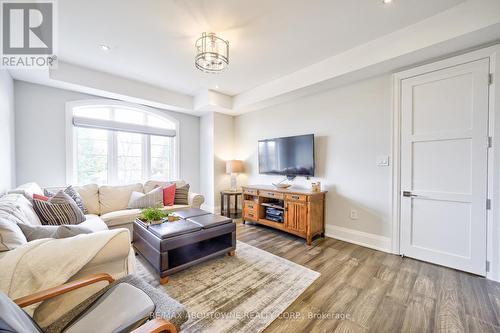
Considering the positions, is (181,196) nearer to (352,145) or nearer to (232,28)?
(232,28)

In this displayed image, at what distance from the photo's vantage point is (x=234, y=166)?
4574 mm

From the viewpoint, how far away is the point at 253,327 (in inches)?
58.1

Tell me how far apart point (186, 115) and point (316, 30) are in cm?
356

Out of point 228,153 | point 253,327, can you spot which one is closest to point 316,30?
point 253,327

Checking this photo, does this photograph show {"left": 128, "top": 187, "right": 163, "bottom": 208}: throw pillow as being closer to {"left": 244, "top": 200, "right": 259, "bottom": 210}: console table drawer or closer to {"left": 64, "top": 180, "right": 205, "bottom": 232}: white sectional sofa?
{"left": 64, "top": 180, "right": 205, "bottom": 232}: white sectional sofa

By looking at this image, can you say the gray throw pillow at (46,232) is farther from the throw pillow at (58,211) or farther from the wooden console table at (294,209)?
the wooden console table at (294,209)

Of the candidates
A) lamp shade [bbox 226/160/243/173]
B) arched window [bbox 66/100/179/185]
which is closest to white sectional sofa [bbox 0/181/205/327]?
arched window [bbox 66/100/179/185]

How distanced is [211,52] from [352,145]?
2.38 m

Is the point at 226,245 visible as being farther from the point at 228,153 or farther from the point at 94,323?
the point at 228,153

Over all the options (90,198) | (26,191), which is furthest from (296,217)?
(26,191)

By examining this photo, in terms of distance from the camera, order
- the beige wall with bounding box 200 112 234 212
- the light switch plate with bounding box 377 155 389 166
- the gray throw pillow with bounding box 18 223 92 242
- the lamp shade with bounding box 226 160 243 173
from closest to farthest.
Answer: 1. the gray throw pillow with bounding box 18 223 92 242
2. the light switch plate with bounding box 377 155 389 166
3. the lamp shade with bounding box 226 160 243 173
4. the beige wall with bounding box 200 112 234 212

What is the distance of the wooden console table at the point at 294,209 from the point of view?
9.82 feet

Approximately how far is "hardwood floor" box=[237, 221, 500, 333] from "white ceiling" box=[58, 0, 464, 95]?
2.74 meters

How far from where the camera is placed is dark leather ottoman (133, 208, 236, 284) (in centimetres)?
202
